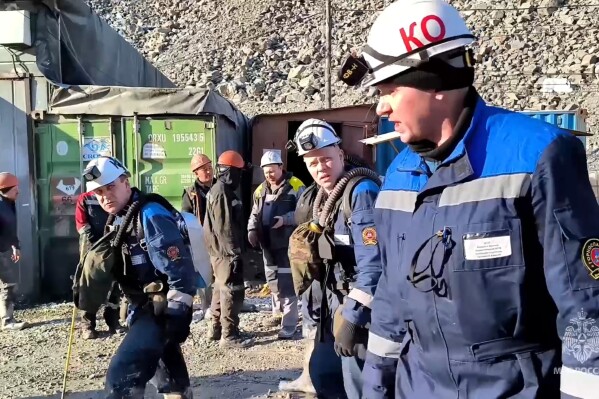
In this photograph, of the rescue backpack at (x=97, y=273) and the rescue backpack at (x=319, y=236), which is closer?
the rescue backpack at (x=319, y=236)

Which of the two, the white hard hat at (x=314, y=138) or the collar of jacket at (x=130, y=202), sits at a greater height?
the white hard hat at (x=314, y=138)

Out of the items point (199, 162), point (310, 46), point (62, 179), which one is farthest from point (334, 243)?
point (310, 46)

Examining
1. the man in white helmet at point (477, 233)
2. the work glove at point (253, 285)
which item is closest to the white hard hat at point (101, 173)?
the man in white helmet at point (477, 233)

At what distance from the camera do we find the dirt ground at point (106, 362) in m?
5.91

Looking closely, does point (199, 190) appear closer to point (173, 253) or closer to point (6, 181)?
point (6, 181)

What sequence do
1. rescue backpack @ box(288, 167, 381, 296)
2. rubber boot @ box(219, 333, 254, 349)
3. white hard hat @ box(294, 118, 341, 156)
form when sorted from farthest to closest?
rubber boot @ box(219, 333, 254, 349), white hard hat @ box(294, 118, 341, 156), rescue backpack @ box(288, 167, 381, 296)

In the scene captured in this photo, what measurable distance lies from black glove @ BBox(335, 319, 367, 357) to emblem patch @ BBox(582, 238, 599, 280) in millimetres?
1967

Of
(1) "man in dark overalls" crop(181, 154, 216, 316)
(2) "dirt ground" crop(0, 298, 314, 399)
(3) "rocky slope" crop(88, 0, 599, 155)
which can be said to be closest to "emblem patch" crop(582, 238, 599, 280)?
(2) "dirt ground" crop(0, 298, 314, 399)

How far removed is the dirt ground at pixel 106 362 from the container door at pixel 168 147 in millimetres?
1870

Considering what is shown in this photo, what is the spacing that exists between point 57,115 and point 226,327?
3.98 meters

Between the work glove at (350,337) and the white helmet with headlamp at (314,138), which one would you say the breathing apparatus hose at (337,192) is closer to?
the white helmet with headlamp at (314,138)

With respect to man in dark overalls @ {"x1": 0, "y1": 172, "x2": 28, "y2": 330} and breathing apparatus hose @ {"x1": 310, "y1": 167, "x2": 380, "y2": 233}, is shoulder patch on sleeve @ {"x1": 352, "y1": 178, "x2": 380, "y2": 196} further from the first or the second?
man in dark overalls @ {"x1": 0, "y1": 172, "x2": 28, "y2": 330}

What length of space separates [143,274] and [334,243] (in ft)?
4.03

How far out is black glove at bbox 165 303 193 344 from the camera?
4145mm
